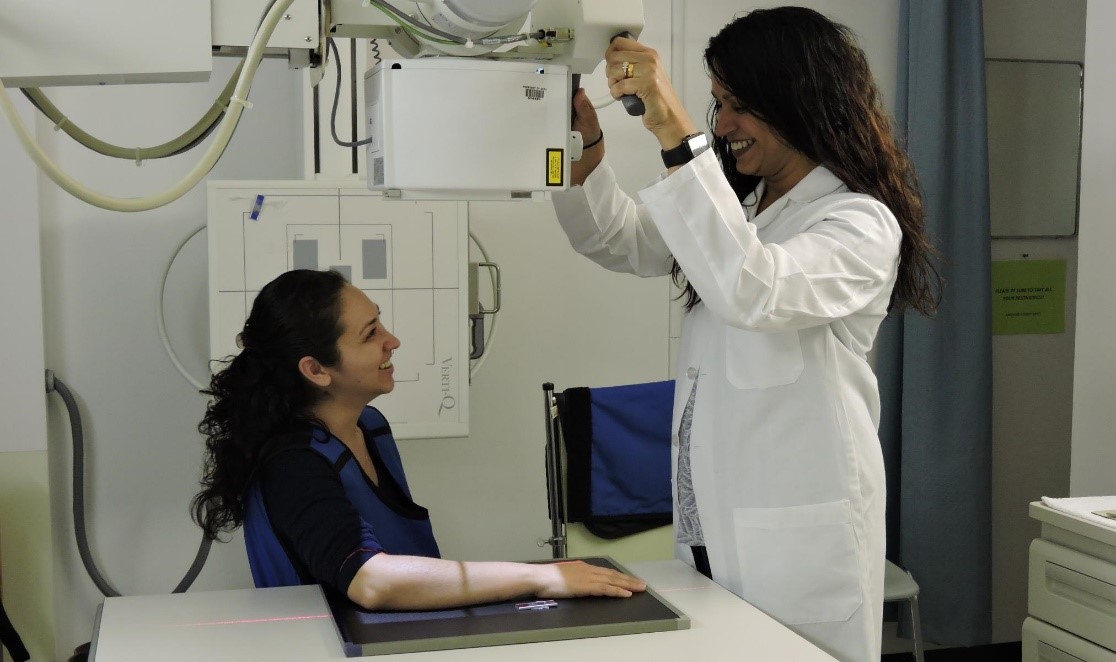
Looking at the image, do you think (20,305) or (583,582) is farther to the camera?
(20,305)

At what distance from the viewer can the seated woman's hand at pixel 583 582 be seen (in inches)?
57.6

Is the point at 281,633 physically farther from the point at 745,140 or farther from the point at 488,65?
the point at 745,140

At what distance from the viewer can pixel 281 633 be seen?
134 centimetres

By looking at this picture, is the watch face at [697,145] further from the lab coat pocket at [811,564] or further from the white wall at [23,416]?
the white wall at [23,416]

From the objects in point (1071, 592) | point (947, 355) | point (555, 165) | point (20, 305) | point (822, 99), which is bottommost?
point (1071, 592)

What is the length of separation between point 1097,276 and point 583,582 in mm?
1553

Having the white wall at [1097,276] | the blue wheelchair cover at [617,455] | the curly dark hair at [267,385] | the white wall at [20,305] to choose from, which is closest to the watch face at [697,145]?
the curly dark hair at [267,385]

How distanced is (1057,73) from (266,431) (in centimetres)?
267

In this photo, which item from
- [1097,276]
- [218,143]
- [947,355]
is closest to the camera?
[218,143]

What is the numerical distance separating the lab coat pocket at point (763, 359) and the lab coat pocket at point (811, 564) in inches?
7.2

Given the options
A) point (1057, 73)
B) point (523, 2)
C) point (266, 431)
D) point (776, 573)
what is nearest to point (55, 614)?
point (266, 431)

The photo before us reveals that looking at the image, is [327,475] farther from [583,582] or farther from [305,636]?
[583,582]

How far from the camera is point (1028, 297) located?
3277 millimetres

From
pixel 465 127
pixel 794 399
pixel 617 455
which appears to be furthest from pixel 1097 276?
pixel 465 127
